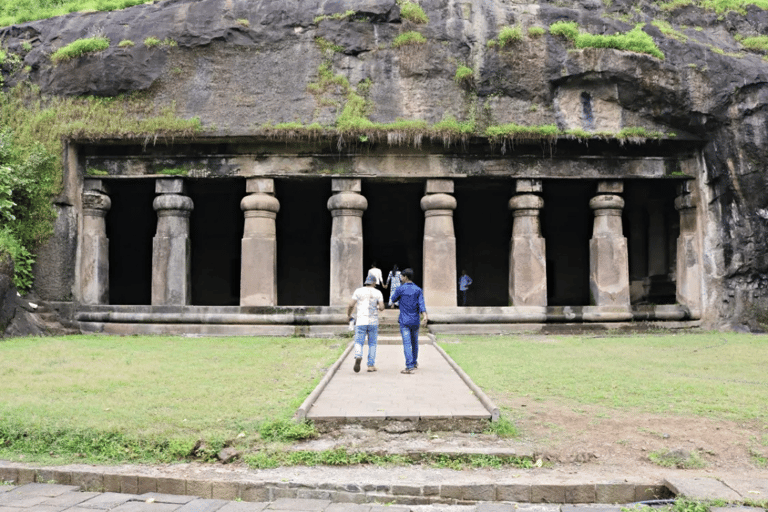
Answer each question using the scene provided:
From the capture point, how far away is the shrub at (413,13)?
608 inches

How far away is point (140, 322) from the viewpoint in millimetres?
14969

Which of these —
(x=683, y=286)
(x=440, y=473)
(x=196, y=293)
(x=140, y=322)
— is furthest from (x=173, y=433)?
(x=196, y=293)

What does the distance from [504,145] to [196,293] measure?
11616 millimetres

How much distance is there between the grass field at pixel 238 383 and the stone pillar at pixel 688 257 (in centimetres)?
214

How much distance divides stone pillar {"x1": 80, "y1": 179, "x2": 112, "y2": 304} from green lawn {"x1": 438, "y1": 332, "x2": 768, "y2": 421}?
331 inches

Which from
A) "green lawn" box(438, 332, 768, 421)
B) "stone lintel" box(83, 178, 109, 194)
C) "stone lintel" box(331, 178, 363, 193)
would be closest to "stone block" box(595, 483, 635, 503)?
"green lawn" box(438, 332, 768, 421)

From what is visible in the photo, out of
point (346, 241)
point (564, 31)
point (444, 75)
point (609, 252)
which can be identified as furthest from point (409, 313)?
point (564, 31)

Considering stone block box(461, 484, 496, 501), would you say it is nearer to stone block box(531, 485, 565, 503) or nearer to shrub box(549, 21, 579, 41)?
stone block box(531, 485, 565, 503)

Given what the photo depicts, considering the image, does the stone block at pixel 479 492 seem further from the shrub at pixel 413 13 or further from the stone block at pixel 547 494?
the shrub at pixel 413 13

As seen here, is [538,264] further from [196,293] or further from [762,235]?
[196,293]

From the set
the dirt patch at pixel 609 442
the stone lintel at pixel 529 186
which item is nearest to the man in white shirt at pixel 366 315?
the dirt patch at pixel 609 442

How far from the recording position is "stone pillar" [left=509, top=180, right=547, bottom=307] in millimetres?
15195

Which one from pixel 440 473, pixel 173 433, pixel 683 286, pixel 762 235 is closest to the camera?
pixel 440 473

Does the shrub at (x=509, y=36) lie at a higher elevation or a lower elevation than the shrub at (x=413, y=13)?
lower
